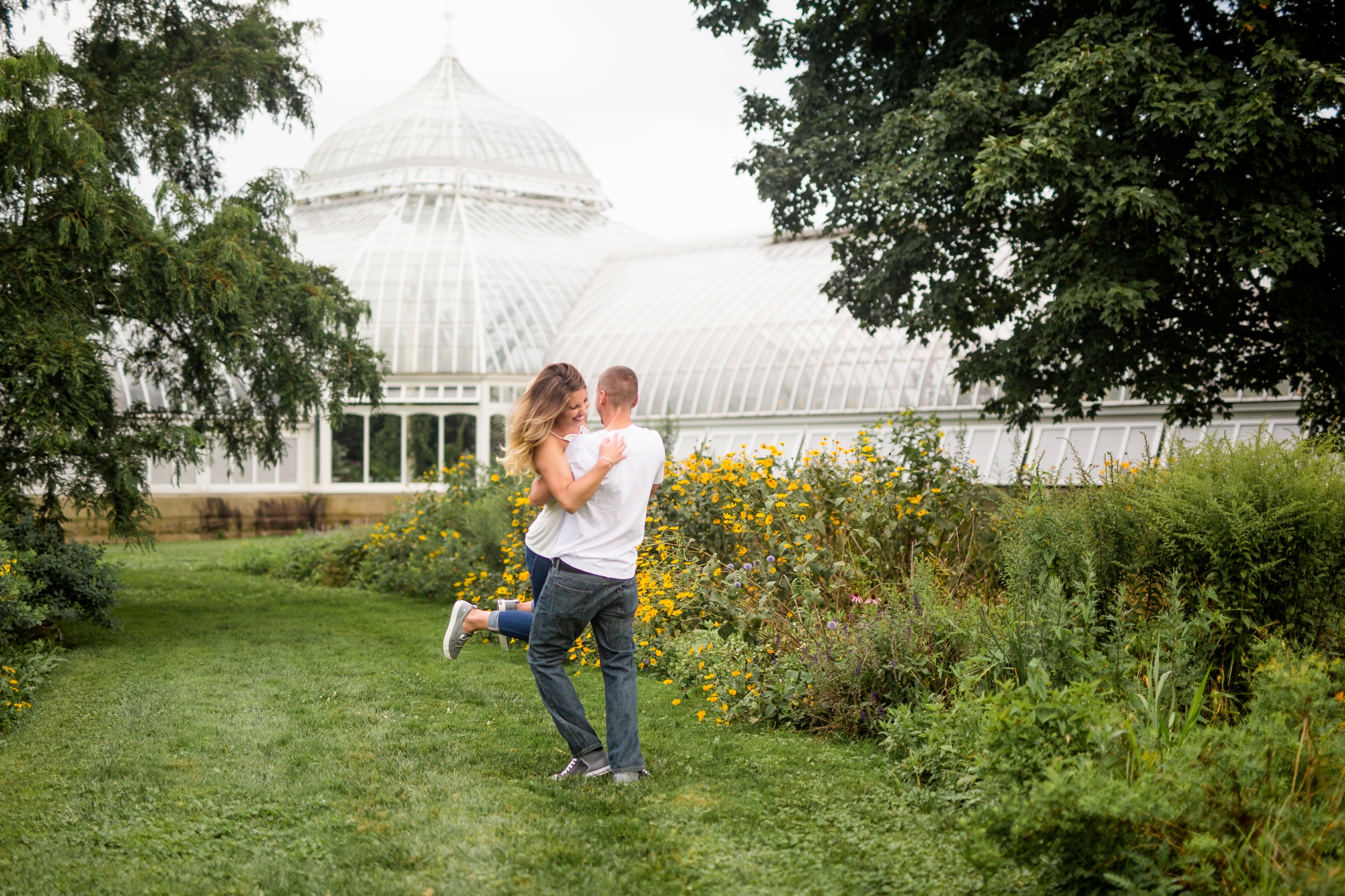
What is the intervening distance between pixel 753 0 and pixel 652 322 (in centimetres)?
1493

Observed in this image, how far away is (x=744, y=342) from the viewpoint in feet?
76.7

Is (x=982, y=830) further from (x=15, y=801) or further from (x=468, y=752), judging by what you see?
(x=15, y=801)

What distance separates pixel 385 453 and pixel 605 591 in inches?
789

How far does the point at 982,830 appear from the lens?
3.30 m

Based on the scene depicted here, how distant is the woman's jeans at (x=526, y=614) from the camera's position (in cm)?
480

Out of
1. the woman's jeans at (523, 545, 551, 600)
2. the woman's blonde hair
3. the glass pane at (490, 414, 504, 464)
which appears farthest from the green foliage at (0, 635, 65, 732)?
the glass pane at (490, 414, 504, 464)

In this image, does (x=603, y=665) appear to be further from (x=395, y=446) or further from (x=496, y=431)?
(x=395, y=446)

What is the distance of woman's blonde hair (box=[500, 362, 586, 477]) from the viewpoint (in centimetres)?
462

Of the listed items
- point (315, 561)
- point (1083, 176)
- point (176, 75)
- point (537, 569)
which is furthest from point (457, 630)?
point (315, 561)

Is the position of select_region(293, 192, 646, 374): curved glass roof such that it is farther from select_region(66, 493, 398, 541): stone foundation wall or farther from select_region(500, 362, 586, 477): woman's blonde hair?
select_region(500, 362, 586, 477): woman's blonde hair

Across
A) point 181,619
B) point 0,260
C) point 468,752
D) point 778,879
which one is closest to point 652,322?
point 181,619

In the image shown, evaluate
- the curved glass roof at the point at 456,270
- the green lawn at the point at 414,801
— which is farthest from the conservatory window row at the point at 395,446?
the green lawn at the point at 414,801

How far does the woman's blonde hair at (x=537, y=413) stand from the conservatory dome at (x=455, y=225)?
18.8 m

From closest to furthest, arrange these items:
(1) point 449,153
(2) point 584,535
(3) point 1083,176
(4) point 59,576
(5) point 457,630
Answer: (2) point 584,535, (5) point 457,630, (3) point 1083,176, (4) point 59,576, (1) point 449,153
